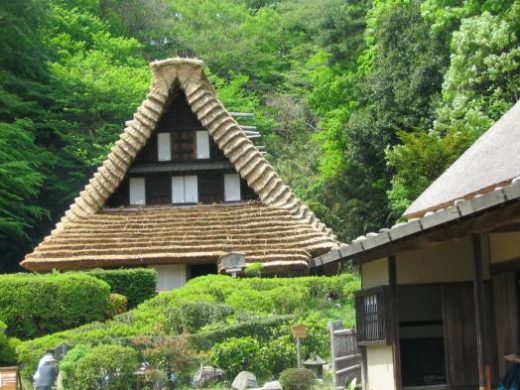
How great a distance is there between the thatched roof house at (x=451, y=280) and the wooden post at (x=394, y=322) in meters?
0.01

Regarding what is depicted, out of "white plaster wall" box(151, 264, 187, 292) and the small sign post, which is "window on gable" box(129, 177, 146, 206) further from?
the small sign post

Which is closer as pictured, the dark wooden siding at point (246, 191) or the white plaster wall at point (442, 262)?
the white plaster wall at point (442, 262)

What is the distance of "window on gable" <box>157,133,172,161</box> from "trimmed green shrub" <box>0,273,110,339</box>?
11.1 metres

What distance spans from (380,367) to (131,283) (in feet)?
51.2

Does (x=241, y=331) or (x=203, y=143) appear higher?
(x=203, y=143)

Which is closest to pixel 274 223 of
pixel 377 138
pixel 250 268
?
pixel 250 268

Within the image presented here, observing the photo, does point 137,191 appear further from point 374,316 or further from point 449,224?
point 449,224

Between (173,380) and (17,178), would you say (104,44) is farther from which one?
(173,380)

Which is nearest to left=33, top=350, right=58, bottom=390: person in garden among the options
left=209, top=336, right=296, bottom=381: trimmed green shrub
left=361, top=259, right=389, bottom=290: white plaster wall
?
left=209, top=336, right=296, bottom=381: trimmed green shrub

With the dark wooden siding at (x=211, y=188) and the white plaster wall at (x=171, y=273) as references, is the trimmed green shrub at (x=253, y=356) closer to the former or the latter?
the white plaster wall at (x=171, y=273)

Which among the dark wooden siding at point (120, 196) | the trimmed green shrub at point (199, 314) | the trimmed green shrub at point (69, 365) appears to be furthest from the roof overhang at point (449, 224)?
the dark wooden siding at point (120, 196)

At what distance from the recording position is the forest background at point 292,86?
3681 cm

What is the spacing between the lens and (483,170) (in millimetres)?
17156

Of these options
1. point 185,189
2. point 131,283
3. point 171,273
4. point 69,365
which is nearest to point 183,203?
point 185,189
